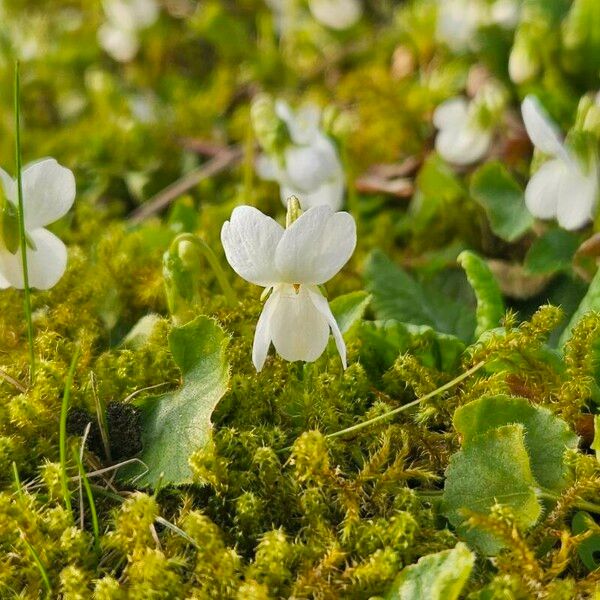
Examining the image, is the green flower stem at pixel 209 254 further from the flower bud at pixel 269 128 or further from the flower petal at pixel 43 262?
the flower bud at pixel 269 128

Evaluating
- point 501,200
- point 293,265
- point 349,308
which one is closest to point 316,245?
point 293,265

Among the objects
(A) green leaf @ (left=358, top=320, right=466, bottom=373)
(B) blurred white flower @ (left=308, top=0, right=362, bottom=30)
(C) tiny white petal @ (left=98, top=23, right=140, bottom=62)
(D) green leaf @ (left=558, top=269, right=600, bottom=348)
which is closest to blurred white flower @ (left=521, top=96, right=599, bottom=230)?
(D) green leaf @ (left=558, top=269, right=600, bottom=348)

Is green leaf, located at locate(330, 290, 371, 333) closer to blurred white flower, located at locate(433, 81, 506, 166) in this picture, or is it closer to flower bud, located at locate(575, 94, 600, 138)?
flower bud, located at locate(575, 94, 600, 138)

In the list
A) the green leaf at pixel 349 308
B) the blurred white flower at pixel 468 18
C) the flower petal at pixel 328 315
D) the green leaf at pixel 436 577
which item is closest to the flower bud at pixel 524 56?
the blurred white flower at pixel 468 18

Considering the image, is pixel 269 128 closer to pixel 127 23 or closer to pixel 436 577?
pixel 436 577

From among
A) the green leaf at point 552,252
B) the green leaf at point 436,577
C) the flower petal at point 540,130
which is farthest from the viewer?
the green leaf at point 552,252

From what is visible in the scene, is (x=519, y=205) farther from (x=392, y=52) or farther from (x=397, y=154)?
(x=392, y=52)

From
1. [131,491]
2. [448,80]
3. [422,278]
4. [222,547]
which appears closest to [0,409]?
[131,491]
